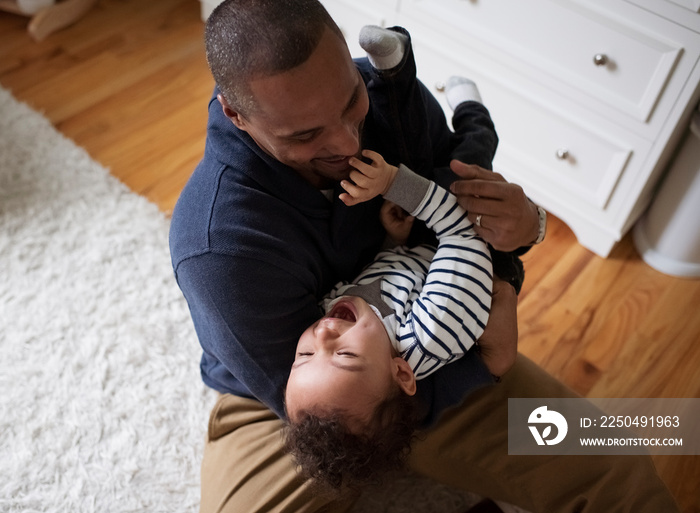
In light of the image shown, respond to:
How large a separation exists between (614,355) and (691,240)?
39 cm

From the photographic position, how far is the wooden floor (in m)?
1.58

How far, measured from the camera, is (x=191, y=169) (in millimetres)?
1963

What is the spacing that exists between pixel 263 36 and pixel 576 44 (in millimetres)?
998

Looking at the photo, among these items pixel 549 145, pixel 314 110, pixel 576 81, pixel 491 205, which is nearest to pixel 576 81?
pixel 576 81

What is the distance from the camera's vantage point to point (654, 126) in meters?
1.49

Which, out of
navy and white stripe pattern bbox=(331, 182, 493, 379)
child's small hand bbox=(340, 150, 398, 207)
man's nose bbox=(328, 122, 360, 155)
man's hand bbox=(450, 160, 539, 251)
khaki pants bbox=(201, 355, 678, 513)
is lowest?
khaki pants bbox=(201, 355, 678, 513)

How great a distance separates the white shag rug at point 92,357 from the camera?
1.33m

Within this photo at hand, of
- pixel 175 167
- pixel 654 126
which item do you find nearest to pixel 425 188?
pixel 654 126

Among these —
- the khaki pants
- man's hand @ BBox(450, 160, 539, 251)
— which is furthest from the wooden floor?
man's hand @ BBox(450, 160, 539, 251)

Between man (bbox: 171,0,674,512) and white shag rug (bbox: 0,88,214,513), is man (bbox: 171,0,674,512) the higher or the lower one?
the higher one

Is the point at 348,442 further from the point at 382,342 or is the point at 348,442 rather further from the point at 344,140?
the point at 344,140

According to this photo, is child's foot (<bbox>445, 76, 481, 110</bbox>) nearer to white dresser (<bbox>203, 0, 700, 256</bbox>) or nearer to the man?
the man

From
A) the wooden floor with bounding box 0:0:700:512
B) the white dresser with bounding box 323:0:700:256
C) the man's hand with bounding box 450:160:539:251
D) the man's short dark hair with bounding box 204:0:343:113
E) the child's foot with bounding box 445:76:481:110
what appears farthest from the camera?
the wooden floor with bounding box 0:0:700:512

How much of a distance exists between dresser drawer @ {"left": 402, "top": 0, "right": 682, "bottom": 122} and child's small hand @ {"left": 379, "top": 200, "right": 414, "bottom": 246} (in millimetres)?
730
